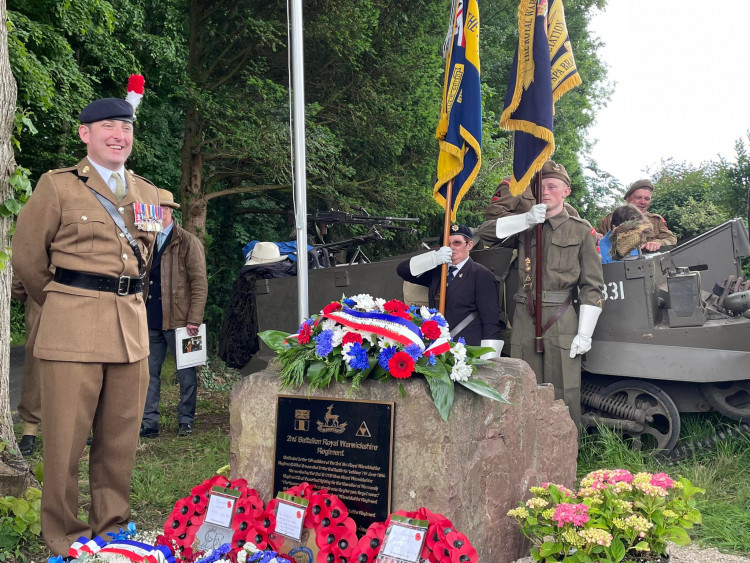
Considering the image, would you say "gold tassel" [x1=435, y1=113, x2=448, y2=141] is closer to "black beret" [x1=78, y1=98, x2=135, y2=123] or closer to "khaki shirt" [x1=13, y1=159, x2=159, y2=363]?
"black beret" [x1=78, y1=98, x2=135, y2=123]

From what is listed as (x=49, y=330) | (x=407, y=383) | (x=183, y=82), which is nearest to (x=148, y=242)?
(x=49, y=330)

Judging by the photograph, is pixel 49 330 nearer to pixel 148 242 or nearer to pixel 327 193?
pixel 148 242

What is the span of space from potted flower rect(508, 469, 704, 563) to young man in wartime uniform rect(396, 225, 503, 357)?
1825 millimetres

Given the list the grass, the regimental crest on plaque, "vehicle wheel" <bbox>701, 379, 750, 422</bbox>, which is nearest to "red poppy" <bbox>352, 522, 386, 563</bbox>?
the regimental crest on plaque

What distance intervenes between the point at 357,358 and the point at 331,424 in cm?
31

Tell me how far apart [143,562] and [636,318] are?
11.0ft

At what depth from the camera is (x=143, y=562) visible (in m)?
2.90

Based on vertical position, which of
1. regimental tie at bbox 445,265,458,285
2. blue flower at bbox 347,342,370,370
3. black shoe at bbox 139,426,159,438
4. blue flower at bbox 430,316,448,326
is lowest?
black shoe at bbox 139,426,159,438

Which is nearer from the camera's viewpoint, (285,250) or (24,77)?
(285,250)

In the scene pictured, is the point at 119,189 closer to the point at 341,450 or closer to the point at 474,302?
the point at 341,450

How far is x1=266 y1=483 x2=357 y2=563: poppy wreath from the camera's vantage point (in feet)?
9.80

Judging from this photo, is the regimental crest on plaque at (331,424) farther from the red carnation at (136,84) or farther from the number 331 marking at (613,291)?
the number 331 marking at (613,291)

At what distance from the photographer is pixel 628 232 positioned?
214 inches

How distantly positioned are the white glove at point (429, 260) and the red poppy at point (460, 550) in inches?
88.1
